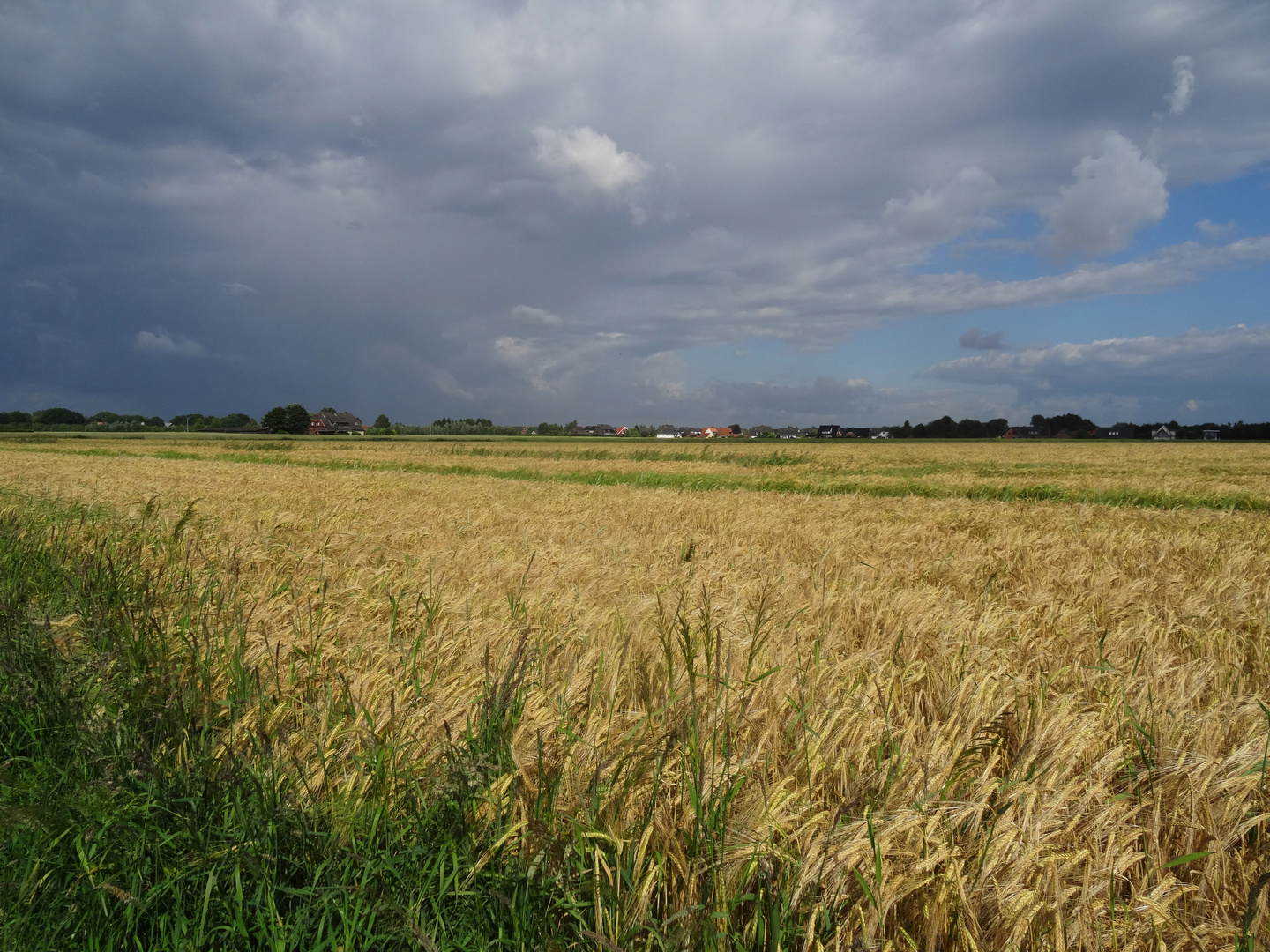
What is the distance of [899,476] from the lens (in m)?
21.9

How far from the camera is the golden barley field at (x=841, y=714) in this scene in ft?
5.71

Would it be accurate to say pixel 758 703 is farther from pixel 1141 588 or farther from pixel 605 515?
pixel 605 515

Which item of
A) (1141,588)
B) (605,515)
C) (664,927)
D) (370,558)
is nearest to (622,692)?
(664,927)

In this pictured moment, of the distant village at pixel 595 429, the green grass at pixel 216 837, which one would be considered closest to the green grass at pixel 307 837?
the green grass at pixel 216 837

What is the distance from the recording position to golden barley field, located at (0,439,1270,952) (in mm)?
1740

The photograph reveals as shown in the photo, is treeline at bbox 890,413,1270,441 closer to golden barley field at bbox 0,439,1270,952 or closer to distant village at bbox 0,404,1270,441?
distant village at bbox 0,404,1270,441

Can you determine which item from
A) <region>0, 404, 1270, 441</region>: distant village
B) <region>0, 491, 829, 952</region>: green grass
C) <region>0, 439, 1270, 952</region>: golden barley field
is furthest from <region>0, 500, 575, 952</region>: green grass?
<region>0, 404, 1270, 441</region>: distant village

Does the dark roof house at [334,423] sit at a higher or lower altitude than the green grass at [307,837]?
higher

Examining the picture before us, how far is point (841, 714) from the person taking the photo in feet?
8.17

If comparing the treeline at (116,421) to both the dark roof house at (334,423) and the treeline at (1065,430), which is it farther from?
the treeline at (1065,430)

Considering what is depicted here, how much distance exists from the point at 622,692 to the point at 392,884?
1.27 meters

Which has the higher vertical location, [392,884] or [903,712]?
[903,712]

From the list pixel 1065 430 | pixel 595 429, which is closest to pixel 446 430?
pixel 595 429

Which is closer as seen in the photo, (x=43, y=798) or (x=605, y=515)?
(x=43, y=798)
